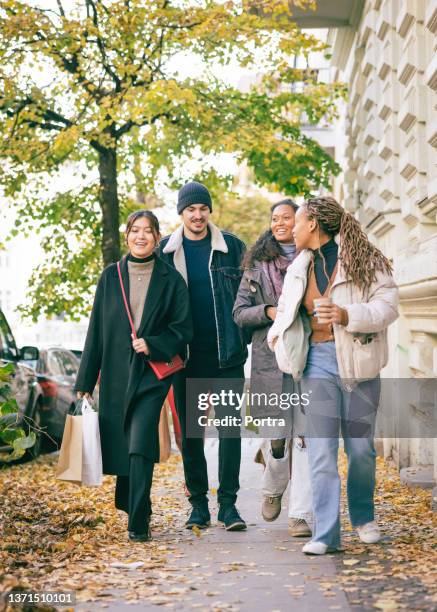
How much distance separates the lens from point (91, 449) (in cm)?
684

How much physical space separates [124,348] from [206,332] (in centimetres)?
61

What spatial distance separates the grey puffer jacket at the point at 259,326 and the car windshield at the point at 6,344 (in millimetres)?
5023

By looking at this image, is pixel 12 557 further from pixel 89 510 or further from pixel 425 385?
pixel 425 385

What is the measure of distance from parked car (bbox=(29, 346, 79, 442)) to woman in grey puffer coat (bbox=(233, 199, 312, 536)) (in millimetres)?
6828

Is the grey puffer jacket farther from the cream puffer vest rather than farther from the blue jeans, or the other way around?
the blue jeans

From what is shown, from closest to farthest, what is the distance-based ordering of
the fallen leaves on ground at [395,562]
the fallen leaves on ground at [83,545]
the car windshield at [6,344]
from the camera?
the fallen leaves on ground at [395,562], the fallen leaves on ground at [83,545], the car windshield at [6,344]

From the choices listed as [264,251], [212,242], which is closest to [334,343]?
[264,251]

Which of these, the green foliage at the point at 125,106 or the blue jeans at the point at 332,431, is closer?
the blue jeans at the point at 332,431

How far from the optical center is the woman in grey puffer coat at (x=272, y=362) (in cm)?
672

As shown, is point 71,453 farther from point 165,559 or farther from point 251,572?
point 251,572

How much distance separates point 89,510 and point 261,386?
2.07 m

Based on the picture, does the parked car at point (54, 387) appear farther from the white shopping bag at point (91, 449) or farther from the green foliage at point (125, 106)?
the white shopping bag at point (91, 449)

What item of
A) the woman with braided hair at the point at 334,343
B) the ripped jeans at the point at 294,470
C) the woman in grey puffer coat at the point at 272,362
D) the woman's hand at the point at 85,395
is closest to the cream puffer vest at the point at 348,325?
the woman with braided hair at the point at 334,343

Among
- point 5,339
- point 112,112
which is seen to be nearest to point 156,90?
point 112,112
